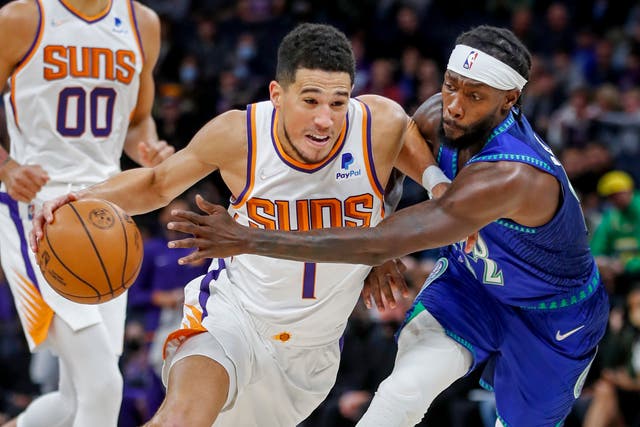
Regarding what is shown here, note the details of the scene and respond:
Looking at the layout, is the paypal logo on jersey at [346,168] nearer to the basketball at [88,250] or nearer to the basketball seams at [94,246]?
the basketball at [88,250]

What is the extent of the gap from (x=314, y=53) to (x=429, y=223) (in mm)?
951

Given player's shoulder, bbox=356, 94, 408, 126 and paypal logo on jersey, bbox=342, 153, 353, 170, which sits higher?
player's shoulder, bbox=356, 94, 408, 126

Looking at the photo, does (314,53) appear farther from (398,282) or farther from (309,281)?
(398,282)

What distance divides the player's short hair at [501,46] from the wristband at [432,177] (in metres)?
0.63

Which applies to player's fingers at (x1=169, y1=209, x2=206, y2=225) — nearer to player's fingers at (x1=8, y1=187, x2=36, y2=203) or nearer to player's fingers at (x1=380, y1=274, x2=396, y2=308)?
player's fingers at (x1=380, y1=274, x2=396, y2=308)

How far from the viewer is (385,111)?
5.20m

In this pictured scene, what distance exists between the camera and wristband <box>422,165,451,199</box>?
5.18 meters

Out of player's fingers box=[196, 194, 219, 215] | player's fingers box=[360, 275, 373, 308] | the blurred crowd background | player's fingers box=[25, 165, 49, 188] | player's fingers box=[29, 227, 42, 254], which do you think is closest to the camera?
player's fingers box=[196, 194, 219, 215]

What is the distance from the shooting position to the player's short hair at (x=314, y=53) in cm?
481

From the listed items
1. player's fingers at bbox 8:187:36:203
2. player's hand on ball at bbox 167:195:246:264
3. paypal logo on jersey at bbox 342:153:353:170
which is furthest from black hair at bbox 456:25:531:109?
player's fingers at bbox 8:187:36:203

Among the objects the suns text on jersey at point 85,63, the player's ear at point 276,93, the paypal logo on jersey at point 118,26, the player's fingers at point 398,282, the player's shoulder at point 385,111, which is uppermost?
the paypal logo on jersey at point 118,26

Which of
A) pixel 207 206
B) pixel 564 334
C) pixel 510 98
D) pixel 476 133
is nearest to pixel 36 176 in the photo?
pixel 207 206

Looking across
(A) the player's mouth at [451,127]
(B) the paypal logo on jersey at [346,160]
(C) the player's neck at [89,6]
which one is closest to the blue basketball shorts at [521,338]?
(A) the player's mouth at [451,127]

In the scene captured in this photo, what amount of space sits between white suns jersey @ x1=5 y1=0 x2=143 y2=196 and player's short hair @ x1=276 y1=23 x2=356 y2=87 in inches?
63.7
